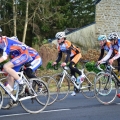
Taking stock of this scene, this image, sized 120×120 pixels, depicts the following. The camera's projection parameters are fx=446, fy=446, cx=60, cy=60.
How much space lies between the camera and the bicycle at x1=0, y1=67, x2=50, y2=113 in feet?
34.6

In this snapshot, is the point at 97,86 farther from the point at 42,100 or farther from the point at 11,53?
the point at 11,53

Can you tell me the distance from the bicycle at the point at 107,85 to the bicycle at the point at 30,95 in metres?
2.01

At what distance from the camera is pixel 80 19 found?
5778 cm

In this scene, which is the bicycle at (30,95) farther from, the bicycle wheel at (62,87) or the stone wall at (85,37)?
the stone wall at (85,37)

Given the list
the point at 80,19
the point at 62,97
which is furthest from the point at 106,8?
the point at 62,97

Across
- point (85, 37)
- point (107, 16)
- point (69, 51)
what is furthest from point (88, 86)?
point (107, 16)

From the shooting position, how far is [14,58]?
1062cm

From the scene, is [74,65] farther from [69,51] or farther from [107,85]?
[107,85]

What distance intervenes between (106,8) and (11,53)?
2704 cm

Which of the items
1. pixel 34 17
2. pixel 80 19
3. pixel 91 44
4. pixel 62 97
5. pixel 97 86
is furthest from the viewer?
pixel 80 19

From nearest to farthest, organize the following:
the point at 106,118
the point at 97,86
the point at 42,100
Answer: the point at 106,118 → the point at 42,100 → the point at 97,86

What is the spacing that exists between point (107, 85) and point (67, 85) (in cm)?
130

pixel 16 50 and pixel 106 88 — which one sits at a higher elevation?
pixel 16 50

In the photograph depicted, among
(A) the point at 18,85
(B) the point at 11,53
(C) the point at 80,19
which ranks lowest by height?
(C) the point at 80,19
